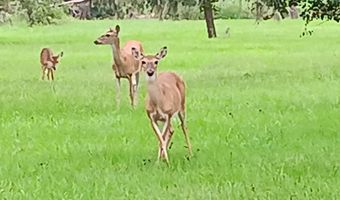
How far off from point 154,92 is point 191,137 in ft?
5.00

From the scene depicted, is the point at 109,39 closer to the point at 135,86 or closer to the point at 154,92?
the point at 135,86

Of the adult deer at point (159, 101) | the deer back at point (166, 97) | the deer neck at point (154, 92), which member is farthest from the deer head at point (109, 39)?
the deer neck at point (154, 92)

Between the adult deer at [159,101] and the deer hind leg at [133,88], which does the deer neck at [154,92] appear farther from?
the deer hind leg at [133,88]

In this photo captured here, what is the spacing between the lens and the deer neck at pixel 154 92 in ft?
31.0

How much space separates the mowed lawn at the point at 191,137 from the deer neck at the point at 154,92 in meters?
0.54

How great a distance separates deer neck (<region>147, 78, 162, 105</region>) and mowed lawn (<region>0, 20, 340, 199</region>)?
54cm

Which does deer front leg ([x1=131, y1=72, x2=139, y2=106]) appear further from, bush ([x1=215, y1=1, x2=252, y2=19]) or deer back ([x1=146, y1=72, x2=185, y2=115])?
bush ([x1=215, y1=1, x2=252, y2=19])

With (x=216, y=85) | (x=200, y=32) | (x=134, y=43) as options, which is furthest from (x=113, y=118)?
(x=200, y=32)

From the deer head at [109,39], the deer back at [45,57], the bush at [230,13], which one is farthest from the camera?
the bush at [230,13]

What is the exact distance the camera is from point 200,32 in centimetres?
4569

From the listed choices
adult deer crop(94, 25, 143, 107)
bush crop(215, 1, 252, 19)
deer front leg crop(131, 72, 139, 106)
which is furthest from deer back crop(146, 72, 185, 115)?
bush crop(215, 1, 252, 19)

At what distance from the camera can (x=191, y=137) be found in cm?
1089

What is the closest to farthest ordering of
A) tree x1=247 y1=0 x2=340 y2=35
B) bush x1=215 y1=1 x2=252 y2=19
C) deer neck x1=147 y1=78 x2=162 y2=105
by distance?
1. deer neck x1=147 y1=78 x2=162 y2=105
2. tree x1=247 y1=0 x2=340 y2=35
3. bush x1=215 y1=1 x2=252 y2=19

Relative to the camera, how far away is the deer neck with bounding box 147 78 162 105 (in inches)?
372
